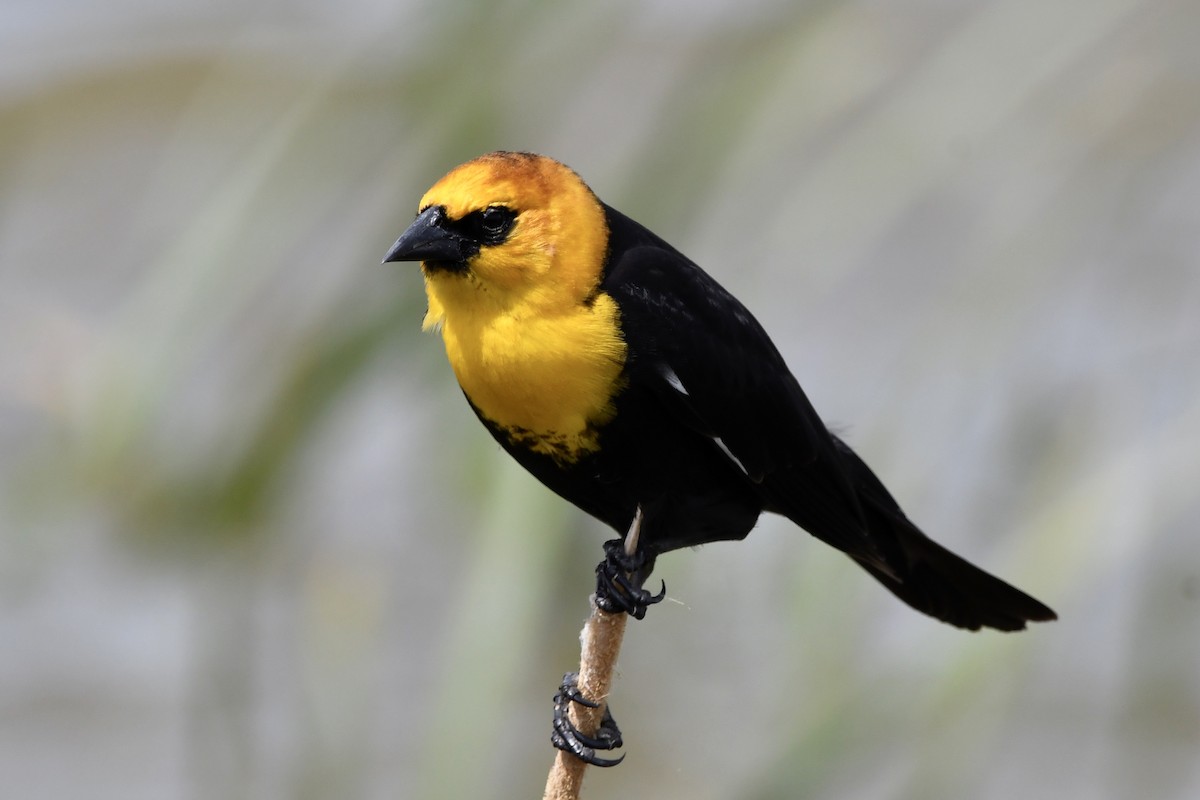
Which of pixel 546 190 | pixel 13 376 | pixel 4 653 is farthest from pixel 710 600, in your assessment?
pixel 4 653

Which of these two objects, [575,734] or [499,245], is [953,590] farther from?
[499,245]

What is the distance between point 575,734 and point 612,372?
0.40 m

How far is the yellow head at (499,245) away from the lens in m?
1.75

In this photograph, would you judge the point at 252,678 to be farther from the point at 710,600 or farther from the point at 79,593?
the point at 79,593

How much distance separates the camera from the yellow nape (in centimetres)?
174

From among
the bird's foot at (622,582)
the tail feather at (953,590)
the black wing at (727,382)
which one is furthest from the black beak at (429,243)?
the tail feather at (953,590)

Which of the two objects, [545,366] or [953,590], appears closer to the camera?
[545,366]

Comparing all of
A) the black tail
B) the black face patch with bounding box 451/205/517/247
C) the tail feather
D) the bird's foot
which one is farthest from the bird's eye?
the tail feather

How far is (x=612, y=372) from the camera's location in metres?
1.77

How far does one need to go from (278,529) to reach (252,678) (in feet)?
0.94

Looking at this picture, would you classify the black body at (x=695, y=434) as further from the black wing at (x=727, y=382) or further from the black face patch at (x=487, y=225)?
the black face patch at (x=487, y=225)

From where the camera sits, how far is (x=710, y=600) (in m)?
3.02

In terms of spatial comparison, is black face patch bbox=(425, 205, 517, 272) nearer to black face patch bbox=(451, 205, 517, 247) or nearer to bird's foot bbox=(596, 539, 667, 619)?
black face patch bbox=(451, 205, 517, 247)

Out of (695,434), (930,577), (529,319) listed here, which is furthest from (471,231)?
(930,577)
